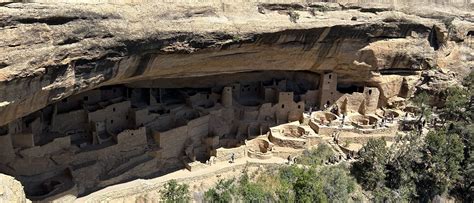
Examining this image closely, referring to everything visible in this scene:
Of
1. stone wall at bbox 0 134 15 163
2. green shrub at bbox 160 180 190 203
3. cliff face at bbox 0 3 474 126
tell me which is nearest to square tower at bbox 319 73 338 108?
cliff face at bbox 0 3 474 126

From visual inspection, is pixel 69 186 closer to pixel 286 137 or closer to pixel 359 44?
pixel 286 137

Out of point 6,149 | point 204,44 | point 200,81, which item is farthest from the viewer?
point 200,81

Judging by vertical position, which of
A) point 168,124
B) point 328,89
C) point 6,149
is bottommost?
point 168,124

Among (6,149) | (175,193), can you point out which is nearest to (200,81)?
(175,193)

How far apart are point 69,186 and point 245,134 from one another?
7040 millimetres

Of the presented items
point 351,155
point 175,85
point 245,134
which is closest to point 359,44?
point 351,155

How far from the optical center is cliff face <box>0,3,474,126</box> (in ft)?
33.8

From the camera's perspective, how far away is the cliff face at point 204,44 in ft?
33.8

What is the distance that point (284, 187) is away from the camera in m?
15.1

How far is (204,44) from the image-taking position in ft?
44.8

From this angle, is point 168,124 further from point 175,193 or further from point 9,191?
point 9,191

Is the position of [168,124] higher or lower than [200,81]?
lower

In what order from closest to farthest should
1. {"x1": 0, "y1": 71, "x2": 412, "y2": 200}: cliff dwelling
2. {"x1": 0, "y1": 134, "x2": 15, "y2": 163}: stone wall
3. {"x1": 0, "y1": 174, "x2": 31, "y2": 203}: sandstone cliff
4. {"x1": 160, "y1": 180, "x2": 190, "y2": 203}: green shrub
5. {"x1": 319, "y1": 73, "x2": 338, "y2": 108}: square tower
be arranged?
{"x1": 0, "y1": 174, "x2": 31, "y2": 203}: sandstone cliff
{"x1": 0, "y1": 134, "x2": 15, "y2": 163}: stone wall
{"x1": 160, "y1": 180, "x2": 190, "y2": 203}: green shrub
{"x1": 0, "y1": 71, "x2": 412, "y2": 200}: cliff dwelling
{"x1": 319, "y1": 73, "x2": 338, "y2": 108}: square tower

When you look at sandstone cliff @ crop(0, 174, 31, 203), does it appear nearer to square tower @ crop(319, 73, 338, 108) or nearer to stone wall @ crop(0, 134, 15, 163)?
stone wall @ crop(0, 134, 15, 163)
